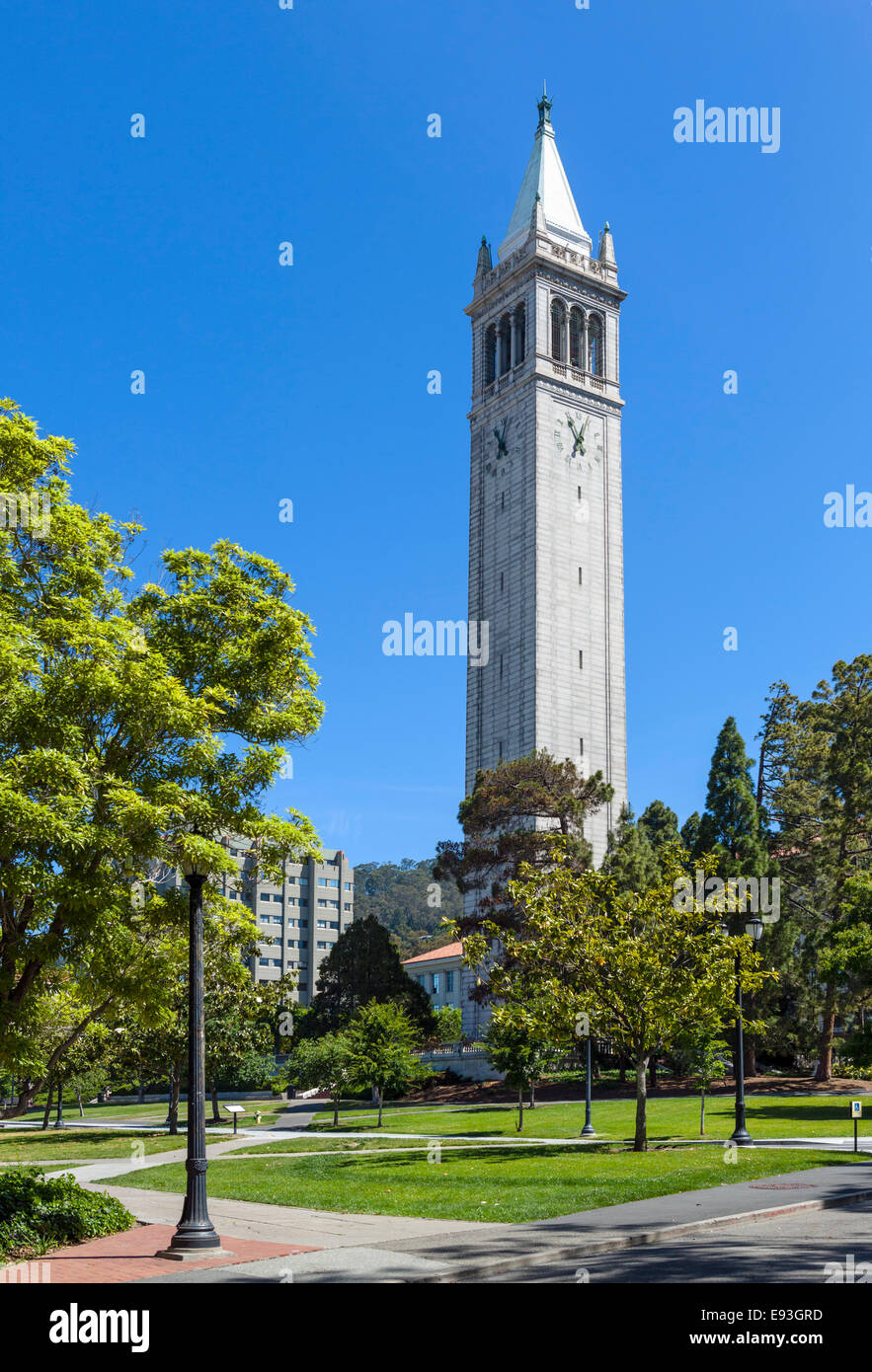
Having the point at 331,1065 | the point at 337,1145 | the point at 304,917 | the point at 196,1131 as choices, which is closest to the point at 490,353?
the point at 331,1065

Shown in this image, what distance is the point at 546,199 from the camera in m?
88.4

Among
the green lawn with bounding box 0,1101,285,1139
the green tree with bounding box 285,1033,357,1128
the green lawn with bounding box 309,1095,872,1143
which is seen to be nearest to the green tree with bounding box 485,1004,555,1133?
the green lawn with bounding box 309,1095,872,1143

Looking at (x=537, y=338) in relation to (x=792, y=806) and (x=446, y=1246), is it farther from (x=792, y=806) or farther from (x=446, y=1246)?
(x=446, y=1246)

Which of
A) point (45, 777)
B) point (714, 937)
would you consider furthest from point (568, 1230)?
point (714, 937)

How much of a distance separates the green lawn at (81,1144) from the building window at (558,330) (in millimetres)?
60631

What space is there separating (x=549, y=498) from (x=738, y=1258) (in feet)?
233

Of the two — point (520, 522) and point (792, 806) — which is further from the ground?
point (520, 522)

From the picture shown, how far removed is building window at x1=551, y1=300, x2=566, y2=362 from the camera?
85.4 metres

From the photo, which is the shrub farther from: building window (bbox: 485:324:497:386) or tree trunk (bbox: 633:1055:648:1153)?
building window (bbox: 485:324:497:386)

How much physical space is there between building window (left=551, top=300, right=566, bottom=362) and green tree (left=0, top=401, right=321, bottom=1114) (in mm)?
71070

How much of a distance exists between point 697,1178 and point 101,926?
10796 millimetres

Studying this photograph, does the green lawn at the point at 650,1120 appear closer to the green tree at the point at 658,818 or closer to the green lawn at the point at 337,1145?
the green lawn at the point at 337,1145
